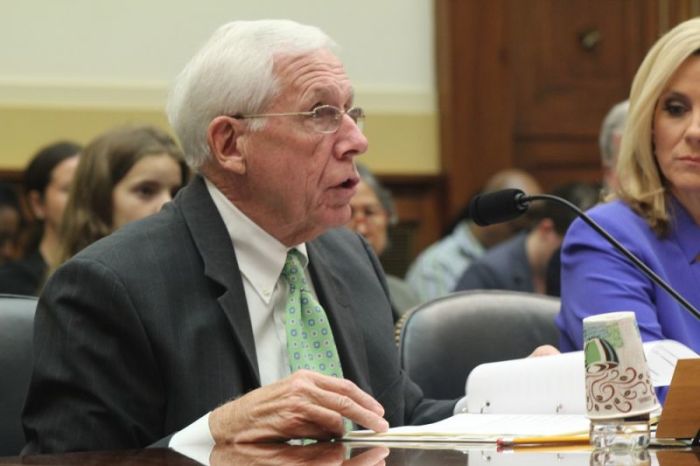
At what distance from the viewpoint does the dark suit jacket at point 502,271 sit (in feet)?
17.6

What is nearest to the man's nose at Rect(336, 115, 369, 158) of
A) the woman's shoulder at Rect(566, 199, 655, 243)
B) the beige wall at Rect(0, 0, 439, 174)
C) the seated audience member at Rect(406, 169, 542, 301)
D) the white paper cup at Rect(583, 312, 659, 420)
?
the woman's shoulder at Rect(566, 199, 655, 243)

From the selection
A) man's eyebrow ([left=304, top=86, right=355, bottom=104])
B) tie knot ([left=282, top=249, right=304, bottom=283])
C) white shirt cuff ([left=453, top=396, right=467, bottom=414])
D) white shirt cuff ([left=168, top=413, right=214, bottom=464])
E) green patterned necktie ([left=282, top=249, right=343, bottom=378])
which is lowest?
white shirt cuff ([left=453, top=396, right=467, bottom=414])

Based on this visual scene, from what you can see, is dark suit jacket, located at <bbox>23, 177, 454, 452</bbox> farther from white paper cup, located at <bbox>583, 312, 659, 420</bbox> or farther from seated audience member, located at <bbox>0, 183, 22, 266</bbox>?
seated audience member, located at <bbox>0, 183, 22, 266</bbox>

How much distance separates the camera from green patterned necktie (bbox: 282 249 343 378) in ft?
7.55

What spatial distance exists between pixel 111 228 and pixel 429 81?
3432 millimetres

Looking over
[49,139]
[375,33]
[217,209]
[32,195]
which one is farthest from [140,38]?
[217,209]

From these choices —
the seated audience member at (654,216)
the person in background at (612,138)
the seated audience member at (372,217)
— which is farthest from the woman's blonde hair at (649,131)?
the seated audience member at (372,217)

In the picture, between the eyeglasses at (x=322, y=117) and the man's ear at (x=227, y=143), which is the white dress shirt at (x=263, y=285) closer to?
the man's ear at (x=227, y=143)

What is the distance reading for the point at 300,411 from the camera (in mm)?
1891

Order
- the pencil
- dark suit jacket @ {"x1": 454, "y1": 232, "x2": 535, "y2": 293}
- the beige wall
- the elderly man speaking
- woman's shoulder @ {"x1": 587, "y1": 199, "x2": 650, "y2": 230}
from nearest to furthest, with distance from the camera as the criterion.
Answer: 1. the pencil
2. the elderly man speaking
3. woman's shoulder @ {"x1": 587, "y1": 199, "x2": 650, "y2": 230}
4. dark suit jacket @ {"x1": 454, "y1": 232, "x2": 535, "y2": 293}
5. the beige wall

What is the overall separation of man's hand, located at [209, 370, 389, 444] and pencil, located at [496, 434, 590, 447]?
22cm

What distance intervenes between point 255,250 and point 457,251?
12.9 feet

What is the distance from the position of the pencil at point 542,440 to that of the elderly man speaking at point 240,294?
0.71 feet

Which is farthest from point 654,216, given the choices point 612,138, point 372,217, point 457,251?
point 457,251
